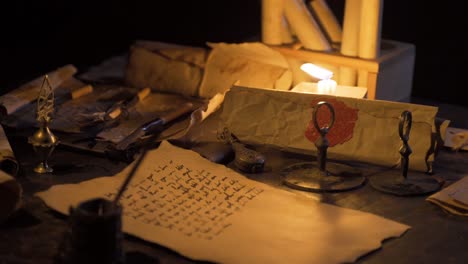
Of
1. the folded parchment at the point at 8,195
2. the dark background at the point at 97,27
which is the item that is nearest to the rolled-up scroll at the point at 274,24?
the dark background at the point at 97,27

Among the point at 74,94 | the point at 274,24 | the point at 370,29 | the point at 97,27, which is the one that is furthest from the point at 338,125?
the point at 97,27

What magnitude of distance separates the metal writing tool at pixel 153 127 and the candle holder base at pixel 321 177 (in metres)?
0.32

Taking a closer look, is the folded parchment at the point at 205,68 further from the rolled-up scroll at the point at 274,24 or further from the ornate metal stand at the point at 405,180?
the ornate metal stand at the point at 405,180

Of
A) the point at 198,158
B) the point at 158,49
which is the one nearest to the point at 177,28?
the point at 158,49

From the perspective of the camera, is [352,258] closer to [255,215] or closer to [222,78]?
[255,215]

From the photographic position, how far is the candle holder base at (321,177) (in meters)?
1.64

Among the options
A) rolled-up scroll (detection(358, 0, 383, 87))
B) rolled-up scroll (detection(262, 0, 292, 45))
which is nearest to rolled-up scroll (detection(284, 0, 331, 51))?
rolled-up scroll (detection(262, 0, 292, 45))

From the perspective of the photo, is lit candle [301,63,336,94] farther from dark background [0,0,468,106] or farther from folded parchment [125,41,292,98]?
dark background [0,0,468,106]

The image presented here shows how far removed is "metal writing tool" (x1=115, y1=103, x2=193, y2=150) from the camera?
1783mm

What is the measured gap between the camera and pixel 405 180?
167cm

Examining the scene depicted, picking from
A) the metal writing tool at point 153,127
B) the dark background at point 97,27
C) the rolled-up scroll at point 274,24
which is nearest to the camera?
the metal writing tool at point 153,127

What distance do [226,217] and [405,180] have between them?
0.40 m

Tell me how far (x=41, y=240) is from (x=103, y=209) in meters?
0.19

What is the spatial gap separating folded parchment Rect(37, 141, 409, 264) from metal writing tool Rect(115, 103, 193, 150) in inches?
4.1
